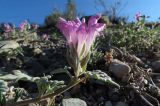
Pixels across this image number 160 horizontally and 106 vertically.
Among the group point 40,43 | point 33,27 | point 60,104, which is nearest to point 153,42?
point 40,43

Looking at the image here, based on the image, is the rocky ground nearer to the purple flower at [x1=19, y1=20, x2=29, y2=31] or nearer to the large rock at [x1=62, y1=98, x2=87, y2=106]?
the large rock at [x1=62, y1=98, x2=87, y2=106]

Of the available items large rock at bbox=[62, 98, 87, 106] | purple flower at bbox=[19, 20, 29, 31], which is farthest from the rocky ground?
purple flower at bbox=[19, 20, 29, 31]

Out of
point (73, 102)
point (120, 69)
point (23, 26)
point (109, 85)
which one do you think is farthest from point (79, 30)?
point (23, 26)

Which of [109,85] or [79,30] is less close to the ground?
[79,30]

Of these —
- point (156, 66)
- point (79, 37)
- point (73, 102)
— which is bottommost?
point (73, 102)

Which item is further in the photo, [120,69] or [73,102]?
[120,69]

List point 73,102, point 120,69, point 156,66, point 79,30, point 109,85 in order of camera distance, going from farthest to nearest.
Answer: point 156,66 < point 120,69 < point 109,85 < point 73,102 < point 79,30

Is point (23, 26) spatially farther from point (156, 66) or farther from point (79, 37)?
point (79, 37)

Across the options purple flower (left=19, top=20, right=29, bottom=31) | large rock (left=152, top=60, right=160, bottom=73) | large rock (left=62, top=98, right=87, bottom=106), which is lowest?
large rock (left=62, top=98, right=87, bottom=106)

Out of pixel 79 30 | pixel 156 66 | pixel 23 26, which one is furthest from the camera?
pixel 23 26
